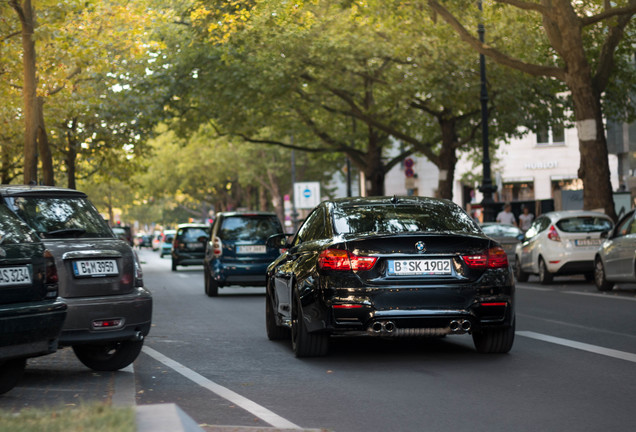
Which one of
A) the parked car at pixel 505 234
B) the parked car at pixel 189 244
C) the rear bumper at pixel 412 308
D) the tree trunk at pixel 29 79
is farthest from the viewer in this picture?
the parked car at pixel 189 244

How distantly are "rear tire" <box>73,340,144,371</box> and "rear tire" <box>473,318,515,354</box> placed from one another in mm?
3200

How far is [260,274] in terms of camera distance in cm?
2214

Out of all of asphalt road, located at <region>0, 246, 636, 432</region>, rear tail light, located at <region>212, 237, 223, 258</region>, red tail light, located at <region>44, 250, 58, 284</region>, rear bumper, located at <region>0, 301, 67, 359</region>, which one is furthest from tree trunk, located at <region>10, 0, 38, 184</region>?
rear bumper, located at <region>0, 301, 67, 359</region>

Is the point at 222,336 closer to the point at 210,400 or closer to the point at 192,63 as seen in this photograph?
the point at 210,400

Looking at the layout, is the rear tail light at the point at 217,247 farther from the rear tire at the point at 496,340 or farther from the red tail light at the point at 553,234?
the rear tire at the point at 496,340

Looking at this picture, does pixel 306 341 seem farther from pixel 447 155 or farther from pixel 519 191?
pixel 519 191

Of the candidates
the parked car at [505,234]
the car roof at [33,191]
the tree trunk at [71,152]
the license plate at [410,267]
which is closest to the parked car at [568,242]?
the parked car at [505,234]

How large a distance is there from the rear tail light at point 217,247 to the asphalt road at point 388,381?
807cm

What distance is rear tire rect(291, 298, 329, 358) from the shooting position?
1042cm

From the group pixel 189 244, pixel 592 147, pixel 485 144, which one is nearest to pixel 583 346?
pixel 592 147

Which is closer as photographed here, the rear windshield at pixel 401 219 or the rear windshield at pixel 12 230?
the rear windshield at pixel 12 230

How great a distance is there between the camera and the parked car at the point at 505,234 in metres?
29.4

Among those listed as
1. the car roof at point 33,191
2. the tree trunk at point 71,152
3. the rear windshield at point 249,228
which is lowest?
the rear windshield at point 249,228

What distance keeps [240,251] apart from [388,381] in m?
13.5
